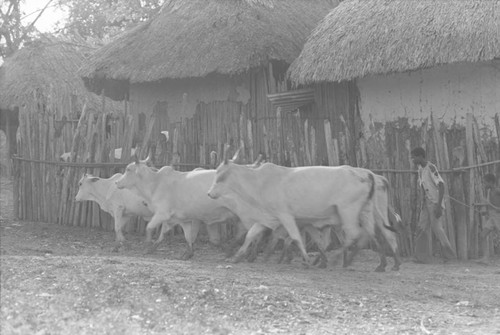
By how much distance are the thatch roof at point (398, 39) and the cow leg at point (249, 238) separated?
3992mm

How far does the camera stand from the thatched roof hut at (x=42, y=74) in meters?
22.1

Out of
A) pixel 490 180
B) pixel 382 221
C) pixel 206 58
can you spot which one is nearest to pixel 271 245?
pixel 382 221

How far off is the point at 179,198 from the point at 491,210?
3577 mm

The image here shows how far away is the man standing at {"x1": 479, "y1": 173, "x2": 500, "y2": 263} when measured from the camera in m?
10.5

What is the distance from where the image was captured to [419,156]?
1055 cm

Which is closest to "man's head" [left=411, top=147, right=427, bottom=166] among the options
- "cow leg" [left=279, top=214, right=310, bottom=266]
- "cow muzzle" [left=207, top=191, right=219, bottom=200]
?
"cow leg" [left=279, top=214, right=310, bottom=266]

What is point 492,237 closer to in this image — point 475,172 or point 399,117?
point 475,172

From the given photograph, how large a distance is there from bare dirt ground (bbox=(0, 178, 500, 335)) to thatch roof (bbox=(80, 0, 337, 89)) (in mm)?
5781

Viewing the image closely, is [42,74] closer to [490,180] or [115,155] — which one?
[115,155]

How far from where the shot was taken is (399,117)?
44.7 feet

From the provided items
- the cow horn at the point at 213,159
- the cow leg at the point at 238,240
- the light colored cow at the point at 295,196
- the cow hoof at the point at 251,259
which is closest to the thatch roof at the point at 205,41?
the cow horn at the point at 213,159

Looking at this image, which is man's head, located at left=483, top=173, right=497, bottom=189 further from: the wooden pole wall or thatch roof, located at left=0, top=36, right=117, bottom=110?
thatch roof, located at left=0, top=36, right=117, bottom=110

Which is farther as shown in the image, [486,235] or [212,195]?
[486,235]

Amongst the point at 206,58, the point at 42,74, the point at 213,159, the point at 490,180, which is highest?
the point at 42,74
